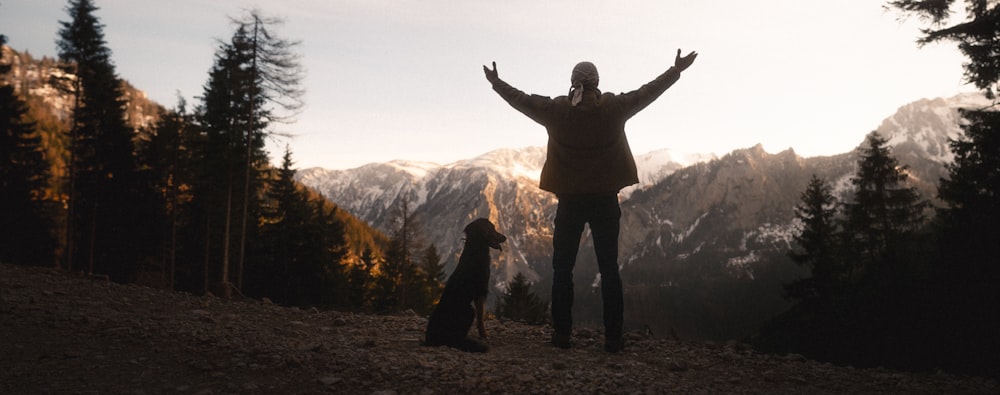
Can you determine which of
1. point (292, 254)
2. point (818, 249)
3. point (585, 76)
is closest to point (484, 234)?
point (585, 76)

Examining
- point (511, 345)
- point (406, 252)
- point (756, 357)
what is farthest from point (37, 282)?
point (406, 252)

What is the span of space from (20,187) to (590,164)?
35760 millimetres

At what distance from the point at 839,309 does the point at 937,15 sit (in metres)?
11.5

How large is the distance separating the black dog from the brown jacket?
1.44m

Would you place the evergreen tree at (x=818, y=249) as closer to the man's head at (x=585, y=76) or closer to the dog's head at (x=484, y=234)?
the dog's head at (x=484, y=234)

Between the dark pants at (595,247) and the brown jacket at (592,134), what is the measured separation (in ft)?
0.62

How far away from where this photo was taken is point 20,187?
91.7ft

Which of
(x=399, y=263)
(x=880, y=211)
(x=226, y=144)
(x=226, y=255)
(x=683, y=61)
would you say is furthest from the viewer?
(x=399, y=263)

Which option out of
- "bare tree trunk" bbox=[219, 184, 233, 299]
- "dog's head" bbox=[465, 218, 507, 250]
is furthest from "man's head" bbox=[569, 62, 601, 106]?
"bare tree trunk" bbox=[219, 184, 233, 299]

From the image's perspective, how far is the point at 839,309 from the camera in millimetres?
19750

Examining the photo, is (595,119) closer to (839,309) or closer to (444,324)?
(444,324)

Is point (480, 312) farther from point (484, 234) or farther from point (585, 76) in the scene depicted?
point (585, 76)

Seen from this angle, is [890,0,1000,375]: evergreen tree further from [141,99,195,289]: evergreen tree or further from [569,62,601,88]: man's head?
[141,99,195,289]: evergreen tree

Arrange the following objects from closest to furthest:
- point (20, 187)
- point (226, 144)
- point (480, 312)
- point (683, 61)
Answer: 1. point (683, 61)
2. point (480, 312)
3. point (226, 144)
4. point (20, 187)
